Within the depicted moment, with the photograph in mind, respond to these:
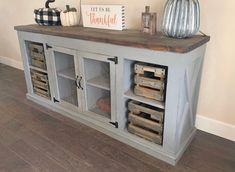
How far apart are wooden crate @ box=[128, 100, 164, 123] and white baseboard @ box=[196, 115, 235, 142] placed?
21.3 inches

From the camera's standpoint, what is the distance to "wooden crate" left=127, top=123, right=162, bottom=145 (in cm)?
165

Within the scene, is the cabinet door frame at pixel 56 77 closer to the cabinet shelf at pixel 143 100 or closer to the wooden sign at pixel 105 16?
the wooden sign at pixel 105 16

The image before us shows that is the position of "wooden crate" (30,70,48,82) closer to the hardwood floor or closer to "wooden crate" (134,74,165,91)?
the hardwood floor

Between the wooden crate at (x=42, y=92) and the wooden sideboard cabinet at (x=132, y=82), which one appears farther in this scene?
the wooden crate at (x=42, y=92)

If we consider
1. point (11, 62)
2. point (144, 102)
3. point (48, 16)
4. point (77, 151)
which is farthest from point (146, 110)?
point (11, 62)

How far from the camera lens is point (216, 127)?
187 cm

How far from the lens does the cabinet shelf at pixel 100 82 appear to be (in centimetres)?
188

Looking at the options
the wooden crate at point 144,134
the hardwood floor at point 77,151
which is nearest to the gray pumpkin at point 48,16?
the hardwood floor at point 77,151

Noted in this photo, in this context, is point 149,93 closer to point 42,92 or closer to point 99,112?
point 99,112

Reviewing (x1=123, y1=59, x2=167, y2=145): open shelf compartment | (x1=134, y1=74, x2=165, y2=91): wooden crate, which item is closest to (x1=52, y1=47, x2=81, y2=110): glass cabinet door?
(x1=123, y1=59, x2=167, y2=145): open shelf compartment

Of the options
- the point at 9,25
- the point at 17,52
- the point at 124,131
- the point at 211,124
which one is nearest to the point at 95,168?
the point at 124,131

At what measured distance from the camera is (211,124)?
6.22 ft

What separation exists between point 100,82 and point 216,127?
1.06 metres

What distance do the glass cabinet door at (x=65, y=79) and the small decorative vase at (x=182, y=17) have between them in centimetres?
99
